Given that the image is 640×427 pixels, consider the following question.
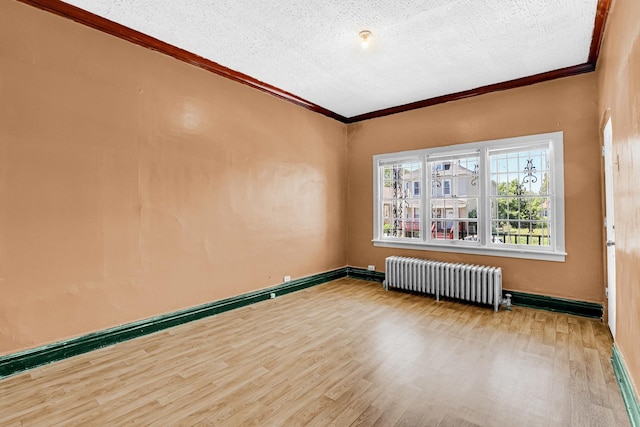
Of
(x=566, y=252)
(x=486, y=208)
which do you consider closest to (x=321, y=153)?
(x=486, y=208)

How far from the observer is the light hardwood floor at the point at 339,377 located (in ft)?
6.92

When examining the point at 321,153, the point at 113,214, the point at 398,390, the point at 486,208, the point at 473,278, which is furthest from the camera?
the point at 321,153

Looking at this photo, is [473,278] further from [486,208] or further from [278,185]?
[278,185]

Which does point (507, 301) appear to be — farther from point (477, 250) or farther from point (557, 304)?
point (477, 250)

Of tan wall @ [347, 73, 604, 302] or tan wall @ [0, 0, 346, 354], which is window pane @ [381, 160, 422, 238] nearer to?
tan wall @ [347, 73, 604, 302]

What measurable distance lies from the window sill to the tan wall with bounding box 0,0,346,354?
81.1 inches

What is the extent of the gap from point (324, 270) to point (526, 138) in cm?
373

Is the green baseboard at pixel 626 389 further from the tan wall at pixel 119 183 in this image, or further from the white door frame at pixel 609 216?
the tan wall at pixel 119 183

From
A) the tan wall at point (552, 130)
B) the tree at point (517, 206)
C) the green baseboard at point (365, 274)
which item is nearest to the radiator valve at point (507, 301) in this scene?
the tan wall at point (552, 130)

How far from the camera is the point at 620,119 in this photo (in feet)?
8.15

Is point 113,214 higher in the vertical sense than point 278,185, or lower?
lower

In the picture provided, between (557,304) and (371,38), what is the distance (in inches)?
159

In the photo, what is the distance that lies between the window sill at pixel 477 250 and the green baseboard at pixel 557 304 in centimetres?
52

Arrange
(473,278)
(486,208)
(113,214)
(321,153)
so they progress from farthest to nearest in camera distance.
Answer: (321,153), (486,208), (473,278), (113,214)
